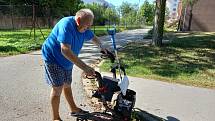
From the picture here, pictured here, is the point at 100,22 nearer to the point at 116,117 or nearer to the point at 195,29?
the point at 195,29

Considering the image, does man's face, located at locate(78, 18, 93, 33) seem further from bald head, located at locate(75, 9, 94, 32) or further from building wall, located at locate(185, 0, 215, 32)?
building wall, located at locate(185, 0, 215, 32)

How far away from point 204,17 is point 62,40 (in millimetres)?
36912

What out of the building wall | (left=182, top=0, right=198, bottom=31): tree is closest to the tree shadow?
(left=182, top=0, right=198, bottom=31): tree

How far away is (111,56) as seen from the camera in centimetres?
501

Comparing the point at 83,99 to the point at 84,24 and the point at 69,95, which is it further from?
the point at 84,24

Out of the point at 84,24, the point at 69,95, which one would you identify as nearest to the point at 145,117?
the point at 69,95

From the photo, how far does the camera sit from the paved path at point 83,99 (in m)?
5.56

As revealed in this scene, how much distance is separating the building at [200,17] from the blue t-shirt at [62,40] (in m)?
35.5

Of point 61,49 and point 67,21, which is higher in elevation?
point 67,21

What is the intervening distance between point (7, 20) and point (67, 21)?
90.9 ft

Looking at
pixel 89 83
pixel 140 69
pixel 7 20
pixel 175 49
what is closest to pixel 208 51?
pixel 175 49

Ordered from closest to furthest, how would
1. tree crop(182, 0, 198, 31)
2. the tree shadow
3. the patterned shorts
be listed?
the patterned shorts, the tree shadow, tree crop(182, 0, 198, 31)

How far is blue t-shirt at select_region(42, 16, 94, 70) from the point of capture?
424 centimetres

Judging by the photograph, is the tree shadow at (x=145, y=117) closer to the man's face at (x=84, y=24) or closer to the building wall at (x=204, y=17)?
the man's face at (x=84, y=24)
